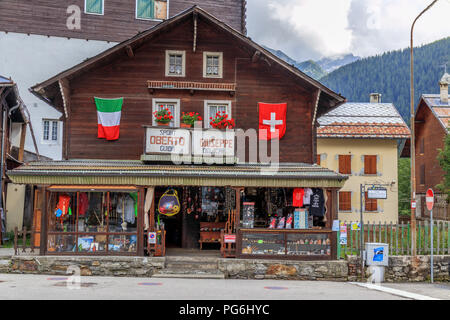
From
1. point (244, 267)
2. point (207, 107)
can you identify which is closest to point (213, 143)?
point (207, 107)

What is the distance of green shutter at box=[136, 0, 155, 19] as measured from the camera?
3179 centimetres

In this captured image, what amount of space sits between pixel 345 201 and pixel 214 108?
1285cm

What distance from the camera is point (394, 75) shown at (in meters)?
112

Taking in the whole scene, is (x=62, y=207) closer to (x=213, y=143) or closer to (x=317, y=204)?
(x=213, y=143)

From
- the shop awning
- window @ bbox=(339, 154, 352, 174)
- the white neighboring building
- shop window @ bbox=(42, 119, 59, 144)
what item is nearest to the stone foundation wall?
the shop awning

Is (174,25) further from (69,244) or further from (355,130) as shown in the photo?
(355,130)

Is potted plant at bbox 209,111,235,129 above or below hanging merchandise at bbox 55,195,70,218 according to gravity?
above

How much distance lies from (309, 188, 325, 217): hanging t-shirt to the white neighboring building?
61.2ft

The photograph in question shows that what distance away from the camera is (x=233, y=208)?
1933 cm

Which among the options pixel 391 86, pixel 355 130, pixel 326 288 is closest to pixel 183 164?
pixel 326 288

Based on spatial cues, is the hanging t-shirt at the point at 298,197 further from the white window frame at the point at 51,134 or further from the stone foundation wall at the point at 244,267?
the white window frame at the point at 51,134

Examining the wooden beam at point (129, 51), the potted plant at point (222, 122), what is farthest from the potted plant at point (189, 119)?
the wooden beam at point (129, 51)

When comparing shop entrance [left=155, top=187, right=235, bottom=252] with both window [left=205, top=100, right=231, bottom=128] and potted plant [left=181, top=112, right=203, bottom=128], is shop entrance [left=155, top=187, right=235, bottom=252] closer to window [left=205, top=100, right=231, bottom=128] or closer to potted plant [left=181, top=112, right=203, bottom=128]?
potted plant [left=181, top=112, right=203, bottom=128]

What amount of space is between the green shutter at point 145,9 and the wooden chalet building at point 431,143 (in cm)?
2007
